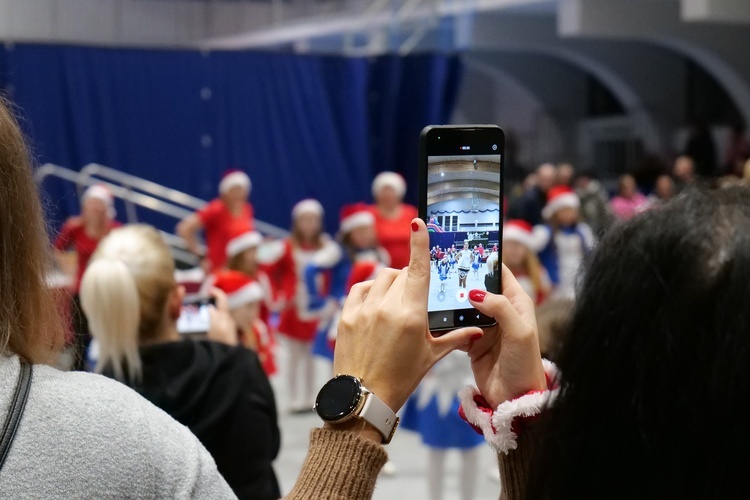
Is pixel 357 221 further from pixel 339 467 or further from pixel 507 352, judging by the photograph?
pixel 339 467

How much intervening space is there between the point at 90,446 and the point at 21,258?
0.70 ft

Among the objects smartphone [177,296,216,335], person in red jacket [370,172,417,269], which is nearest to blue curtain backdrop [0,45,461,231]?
person in red jacket [370,172,417,269]

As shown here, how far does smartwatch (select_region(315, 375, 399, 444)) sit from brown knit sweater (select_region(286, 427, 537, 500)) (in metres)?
0.02

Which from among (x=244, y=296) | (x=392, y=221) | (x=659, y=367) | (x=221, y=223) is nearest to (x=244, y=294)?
(x=244, y=296)

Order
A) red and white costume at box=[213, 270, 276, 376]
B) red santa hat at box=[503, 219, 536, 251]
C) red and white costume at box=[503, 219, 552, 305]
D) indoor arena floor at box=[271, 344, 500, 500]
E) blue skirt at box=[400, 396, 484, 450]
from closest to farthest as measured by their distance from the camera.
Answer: blue skirt at box=[400, 396, 484, 450], red and white costume at box=[213, 270, 276, 376], indoor arena floor at box=[271, 344, 500, 500], red and white costume at box=[503, 219, 552, 305], red santa hat at box=[503, 219, 536, 251]

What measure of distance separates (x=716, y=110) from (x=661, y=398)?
1555cm

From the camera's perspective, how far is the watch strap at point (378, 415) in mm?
979

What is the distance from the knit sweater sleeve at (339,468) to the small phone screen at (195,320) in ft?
5.66

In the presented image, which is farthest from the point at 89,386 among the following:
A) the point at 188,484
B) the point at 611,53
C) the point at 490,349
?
the point at 611,53

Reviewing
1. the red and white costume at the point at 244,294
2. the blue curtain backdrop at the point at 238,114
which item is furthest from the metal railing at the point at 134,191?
the red and white costume at the point at 244,294

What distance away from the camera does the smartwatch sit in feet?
3.21

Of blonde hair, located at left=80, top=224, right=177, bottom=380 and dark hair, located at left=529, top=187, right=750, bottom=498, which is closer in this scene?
dark hair, located at left=529, top=187, right=750, bottom=498

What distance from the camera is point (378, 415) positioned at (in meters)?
0.99

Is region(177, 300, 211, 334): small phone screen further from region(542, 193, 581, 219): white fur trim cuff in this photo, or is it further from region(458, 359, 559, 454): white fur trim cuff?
region(542, 193, 581, 219): white fur trim cuff
